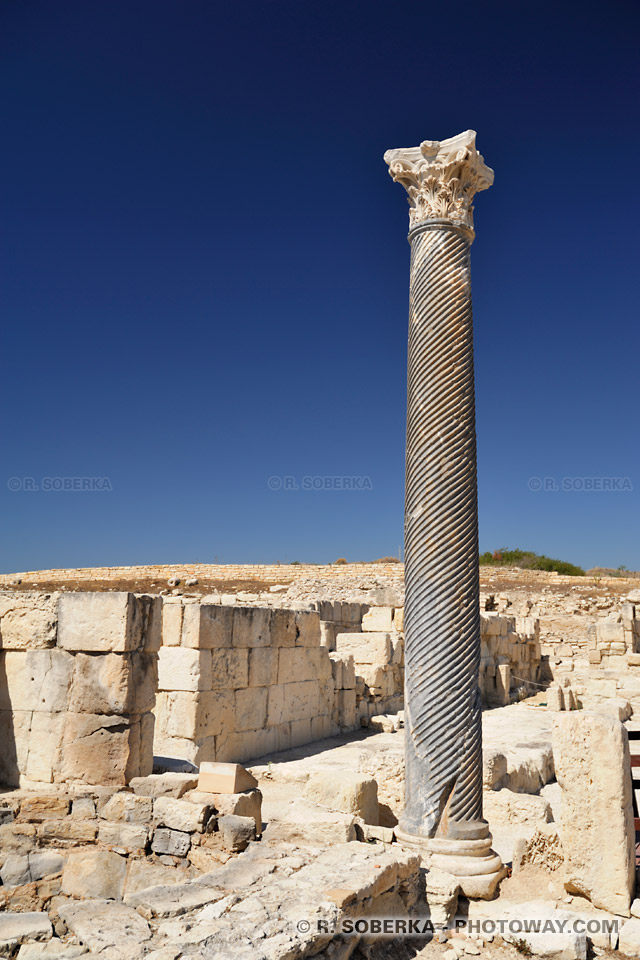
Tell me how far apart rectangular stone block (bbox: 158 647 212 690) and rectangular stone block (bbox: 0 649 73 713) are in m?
2.38

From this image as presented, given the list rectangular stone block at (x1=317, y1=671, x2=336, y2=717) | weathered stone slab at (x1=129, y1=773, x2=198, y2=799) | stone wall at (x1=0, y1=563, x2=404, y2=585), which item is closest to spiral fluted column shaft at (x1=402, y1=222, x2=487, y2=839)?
weathered stone slab at (x1=129, y1=773, x2=198, y2=799)

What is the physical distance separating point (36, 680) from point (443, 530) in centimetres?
322

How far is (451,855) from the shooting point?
15.4ft

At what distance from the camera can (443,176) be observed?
18.9 ft

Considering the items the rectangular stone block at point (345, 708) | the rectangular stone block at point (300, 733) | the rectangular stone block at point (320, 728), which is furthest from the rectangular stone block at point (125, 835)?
the rectangular stone block at point (345, 708)

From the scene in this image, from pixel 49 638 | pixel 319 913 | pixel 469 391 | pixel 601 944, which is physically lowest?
pixel 601 944

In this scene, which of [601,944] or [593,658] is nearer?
[601,944]

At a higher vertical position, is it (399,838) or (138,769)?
(138,769)

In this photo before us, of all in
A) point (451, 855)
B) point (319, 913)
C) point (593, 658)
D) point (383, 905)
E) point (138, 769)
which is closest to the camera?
point (319, 913)

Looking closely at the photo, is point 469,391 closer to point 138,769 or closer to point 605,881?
point 605,881

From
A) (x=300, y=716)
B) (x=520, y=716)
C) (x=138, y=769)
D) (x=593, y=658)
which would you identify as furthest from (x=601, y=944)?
(x=593, y=658)

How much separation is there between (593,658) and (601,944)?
1618 centimetres

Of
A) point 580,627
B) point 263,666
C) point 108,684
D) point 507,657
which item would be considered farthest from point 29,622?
point 580,627

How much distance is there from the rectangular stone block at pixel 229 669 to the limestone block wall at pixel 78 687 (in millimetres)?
2436
